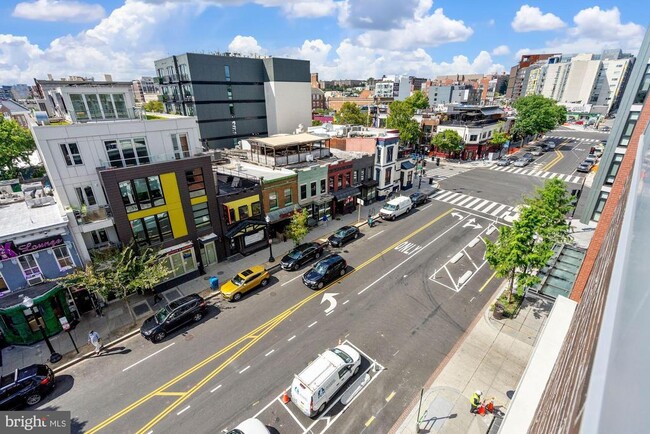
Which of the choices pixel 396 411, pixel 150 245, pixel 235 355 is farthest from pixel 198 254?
pixel 396 411

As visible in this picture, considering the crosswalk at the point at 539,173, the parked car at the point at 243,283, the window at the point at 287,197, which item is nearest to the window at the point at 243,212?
the window at the point at 287,197

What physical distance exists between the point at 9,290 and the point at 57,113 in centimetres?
1548

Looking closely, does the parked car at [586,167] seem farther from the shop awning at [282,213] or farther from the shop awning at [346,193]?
the shop awning at [282,213]

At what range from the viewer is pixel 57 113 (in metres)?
26.2

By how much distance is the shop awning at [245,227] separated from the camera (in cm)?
2781

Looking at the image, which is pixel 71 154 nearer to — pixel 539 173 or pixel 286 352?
pixel 286 352

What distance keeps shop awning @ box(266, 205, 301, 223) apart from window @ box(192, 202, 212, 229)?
5.94 meters

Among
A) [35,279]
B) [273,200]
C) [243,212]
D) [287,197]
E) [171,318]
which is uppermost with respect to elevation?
[273,200]

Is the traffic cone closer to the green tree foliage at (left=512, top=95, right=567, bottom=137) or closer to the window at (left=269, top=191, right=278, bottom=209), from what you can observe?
the window at (left=269, top=191, right=278, bottom=209)

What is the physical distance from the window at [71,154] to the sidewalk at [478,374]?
83.7 feet

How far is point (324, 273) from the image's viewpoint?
2445cm

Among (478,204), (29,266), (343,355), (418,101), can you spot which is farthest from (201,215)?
(418,101)

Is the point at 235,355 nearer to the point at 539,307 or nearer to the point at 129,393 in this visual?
the point at 129,393

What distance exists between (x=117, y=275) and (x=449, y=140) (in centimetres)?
5934
